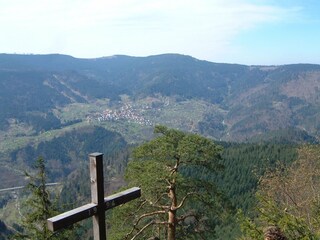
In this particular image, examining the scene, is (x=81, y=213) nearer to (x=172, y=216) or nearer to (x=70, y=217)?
(x=70, y=217)

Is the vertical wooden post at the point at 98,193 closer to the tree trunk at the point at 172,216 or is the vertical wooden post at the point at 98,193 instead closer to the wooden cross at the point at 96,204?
the wooden cross at the point at 96,204

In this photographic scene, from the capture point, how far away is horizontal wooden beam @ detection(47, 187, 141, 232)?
704 cm

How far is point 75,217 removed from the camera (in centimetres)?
749

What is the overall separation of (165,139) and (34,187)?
7.03m

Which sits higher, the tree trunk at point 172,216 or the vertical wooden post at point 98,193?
the vertical wooden post at point 98,193

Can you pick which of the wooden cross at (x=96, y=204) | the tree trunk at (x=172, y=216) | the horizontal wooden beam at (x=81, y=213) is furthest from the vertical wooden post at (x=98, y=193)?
the tree trunk at (x=172, y=216)

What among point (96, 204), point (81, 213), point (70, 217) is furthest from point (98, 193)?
point (70, 217)

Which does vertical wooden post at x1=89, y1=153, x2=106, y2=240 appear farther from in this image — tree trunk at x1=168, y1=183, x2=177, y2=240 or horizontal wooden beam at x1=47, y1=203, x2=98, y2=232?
tree trunk at x1=168, y1=183, x2=177, y2=240

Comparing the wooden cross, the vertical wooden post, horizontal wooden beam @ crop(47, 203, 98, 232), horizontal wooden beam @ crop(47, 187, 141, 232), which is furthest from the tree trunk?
horizontal wooden beam @ crop(47, 203, 98, 232)

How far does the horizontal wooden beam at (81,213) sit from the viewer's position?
7.04 meters

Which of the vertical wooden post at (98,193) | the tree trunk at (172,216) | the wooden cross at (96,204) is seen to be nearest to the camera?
the wooden cross at (96,204)

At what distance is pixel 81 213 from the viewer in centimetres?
761

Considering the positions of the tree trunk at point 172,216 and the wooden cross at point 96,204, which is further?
the tree trunk at point 172,216

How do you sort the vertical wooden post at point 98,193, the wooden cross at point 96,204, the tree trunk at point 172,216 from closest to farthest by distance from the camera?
the wooden cross at point 96,204, the vertical wooden post at point 98,193, the tree trunk at point 172,216
